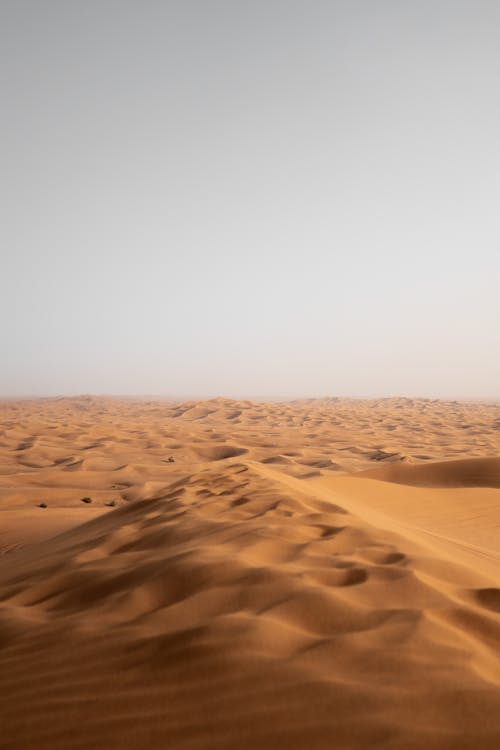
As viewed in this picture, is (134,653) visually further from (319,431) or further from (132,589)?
(319,431)

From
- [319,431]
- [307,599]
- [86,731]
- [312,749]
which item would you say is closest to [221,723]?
[312,749]

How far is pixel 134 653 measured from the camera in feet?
6.21

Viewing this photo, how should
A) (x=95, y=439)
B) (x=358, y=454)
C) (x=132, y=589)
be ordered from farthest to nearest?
(x=95, y=439)
(x=358, y=454)
(x=132, y=589)

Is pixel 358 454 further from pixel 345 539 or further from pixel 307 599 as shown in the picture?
pixel 307 599

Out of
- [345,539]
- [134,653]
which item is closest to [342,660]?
[134,653]

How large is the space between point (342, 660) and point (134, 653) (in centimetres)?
79

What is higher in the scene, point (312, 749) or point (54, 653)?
point (312, 749)

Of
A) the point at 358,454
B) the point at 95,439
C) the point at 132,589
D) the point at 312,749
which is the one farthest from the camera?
the point at 95,439

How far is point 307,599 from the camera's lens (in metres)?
2.23

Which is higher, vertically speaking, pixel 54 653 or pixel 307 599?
pixel 307 599

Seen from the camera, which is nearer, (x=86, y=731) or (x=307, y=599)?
(x=86, y=731)

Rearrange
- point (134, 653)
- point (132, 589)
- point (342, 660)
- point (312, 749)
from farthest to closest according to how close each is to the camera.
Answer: point (132, 589), point (134, 653), point (342, 660), point (312, 749)

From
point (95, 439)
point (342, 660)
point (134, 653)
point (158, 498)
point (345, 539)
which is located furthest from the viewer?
point (95, 439)

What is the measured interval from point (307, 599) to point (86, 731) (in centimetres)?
106
